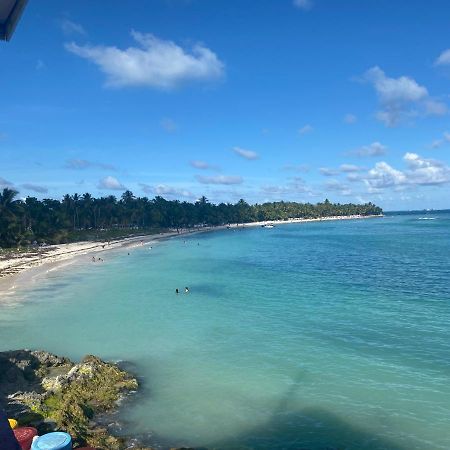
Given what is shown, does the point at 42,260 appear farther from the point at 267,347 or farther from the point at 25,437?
the point at 25,437

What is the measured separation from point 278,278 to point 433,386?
41181 millimetres

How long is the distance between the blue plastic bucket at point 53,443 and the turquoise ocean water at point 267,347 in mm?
10034

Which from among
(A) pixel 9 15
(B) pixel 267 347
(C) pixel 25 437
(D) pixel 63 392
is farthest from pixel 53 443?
(B) pixel 267 347

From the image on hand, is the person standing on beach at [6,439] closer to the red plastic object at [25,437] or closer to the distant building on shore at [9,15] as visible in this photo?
the distant building on shore at [9,15]

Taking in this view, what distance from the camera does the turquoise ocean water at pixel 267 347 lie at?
21516 mm

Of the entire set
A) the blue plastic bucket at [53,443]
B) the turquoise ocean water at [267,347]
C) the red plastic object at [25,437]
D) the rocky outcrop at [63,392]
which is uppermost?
the blue plastic bucket at [53,443]

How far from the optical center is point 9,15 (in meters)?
6.03

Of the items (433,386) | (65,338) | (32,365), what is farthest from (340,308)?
(32,365)

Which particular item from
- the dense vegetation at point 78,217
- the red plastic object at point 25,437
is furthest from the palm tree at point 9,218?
the red plastic object at point 25,437

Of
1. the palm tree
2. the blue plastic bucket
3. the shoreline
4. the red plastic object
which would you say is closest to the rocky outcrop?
the red plastic object

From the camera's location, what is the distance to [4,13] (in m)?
5.97

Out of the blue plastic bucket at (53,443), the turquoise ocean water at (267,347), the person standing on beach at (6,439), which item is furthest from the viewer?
the turquoise ocean water at (267,347)

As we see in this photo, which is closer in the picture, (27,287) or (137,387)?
(137,387)

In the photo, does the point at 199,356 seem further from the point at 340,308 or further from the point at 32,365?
the point at 340,308
